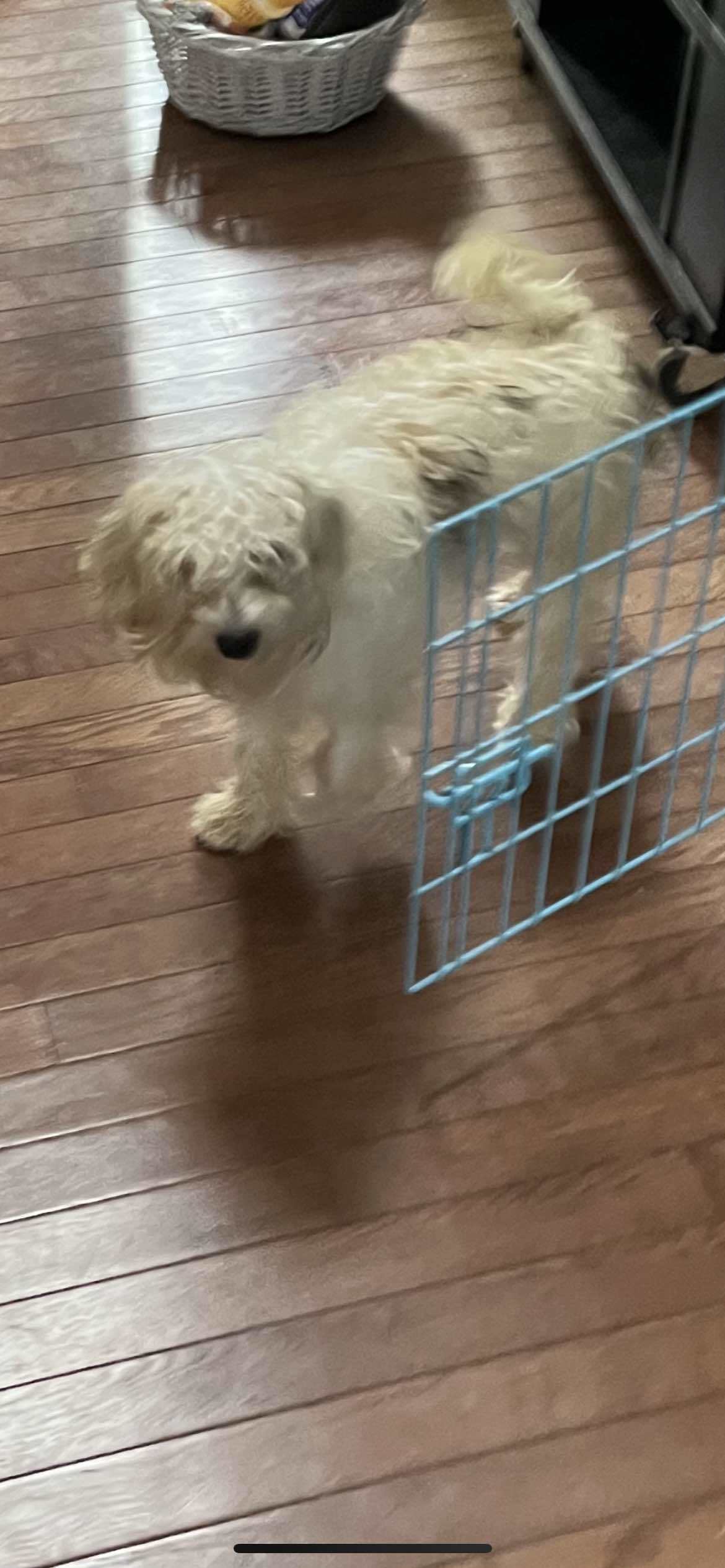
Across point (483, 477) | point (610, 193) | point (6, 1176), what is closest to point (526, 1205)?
point (6, 1176)

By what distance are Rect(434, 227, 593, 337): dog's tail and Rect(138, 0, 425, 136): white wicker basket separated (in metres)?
1.22

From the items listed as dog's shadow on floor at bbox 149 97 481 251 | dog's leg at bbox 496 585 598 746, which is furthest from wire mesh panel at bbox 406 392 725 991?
dog's shadow on floor at bbox 149 97 481 251

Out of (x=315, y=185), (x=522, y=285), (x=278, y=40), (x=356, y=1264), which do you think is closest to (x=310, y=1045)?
(x=356, y=1264)

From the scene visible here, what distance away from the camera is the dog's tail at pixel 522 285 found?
1.70 m

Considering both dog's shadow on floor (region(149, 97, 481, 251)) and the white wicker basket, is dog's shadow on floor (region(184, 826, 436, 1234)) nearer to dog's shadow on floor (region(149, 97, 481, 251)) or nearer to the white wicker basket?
dog's shadow on floor (region(149, 97, 481, 251))

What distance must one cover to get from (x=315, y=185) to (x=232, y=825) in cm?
154

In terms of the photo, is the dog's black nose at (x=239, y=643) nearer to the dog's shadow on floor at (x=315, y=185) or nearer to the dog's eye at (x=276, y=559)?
the dog's eye at (x=276, y=559)

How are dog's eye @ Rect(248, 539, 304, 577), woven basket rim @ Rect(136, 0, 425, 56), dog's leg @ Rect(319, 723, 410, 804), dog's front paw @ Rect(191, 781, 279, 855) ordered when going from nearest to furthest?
dog's eye @ Rect(248, 539, 304, 577)
dog's leg @ Rect(319, 723, 410, 804)
dog's front paw @ Rect(191, 781, 279, 855)
woven basket rim @ Rect(136, 0, 425, 56)

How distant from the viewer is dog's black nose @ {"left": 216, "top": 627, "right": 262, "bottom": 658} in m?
1.42

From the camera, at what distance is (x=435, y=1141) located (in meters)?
1.64

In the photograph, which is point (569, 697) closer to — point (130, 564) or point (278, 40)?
point (130, 564)

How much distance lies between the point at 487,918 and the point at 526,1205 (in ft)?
1.20

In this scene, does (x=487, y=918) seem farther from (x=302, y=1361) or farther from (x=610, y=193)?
(x=610, y=193)

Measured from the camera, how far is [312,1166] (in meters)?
1.62
